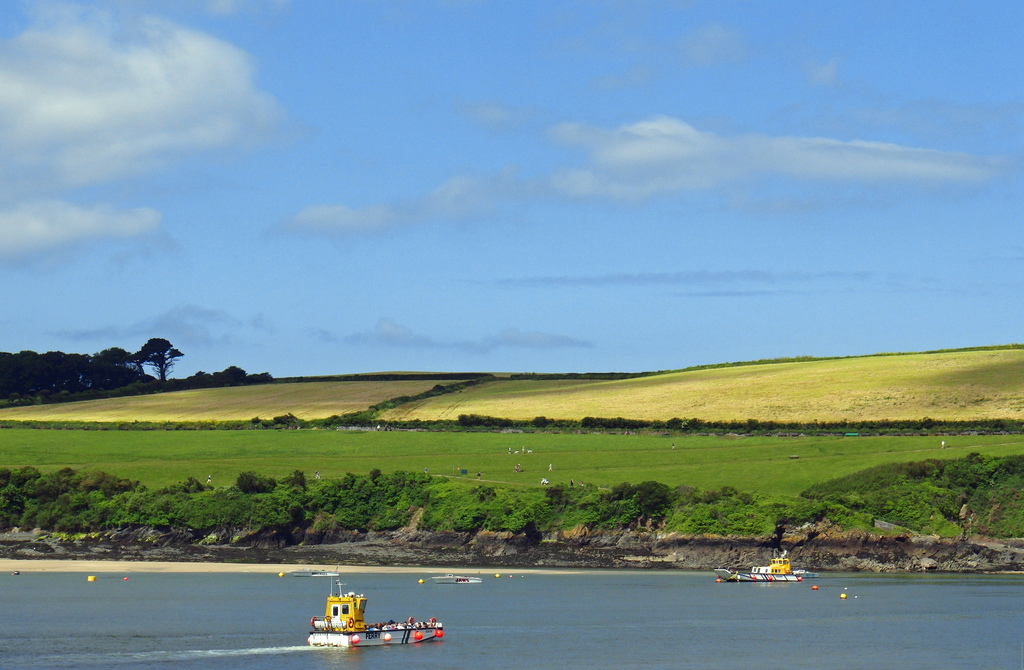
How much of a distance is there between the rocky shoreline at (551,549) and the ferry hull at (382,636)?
38009mm

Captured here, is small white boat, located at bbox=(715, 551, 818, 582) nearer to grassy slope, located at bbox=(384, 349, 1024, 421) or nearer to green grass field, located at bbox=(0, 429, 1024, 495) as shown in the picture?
green grass field, located at bbox=(0, 429, 1024, 495)

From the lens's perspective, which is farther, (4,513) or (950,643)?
(4,513)

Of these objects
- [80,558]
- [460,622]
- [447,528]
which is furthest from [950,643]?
[80,558]

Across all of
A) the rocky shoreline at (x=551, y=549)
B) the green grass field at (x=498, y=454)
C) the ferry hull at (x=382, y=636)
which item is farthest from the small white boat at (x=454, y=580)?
the ferry hull at (x=382, y=636)

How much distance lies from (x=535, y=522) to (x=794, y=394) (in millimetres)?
52114

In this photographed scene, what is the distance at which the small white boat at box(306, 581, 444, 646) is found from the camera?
65125mm

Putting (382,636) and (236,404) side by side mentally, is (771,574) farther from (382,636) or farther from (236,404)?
(236,404)

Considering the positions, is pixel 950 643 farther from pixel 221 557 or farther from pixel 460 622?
pixel 221 557

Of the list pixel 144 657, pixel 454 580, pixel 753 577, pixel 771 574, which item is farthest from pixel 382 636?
pixel 771 574

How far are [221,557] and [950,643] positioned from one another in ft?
194

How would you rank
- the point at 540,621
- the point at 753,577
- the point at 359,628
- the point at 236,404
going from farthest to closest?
1. the point at 236,404
2. the point at 753,577
3. the point at 540,621
4. the point at 359,628

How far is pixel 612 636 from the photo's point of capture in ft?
222

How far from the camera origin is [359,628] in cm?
6544

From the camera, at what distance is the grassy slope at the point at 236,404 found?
163 meters
